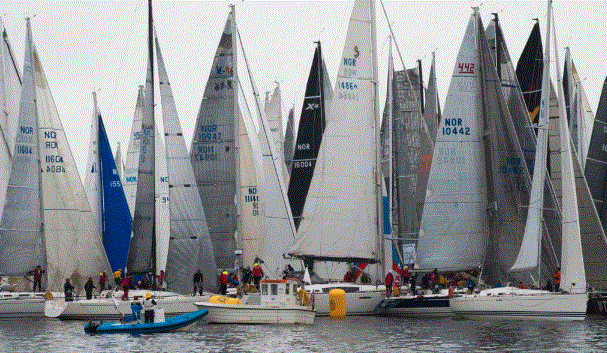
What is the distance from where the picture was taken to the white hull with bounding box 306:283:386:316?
3806cm

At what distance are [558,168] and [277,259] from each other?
1141 centimetres

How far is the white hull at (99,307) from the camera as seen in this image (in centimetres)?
3772

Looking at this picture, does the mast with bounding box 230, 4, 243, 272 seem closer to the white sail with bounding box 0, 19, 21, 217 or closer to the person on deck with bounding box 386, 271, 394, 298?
the person on deck with bounding box 386, 271, 394, 298

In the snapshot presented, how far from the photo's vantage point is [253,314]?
1366 inches

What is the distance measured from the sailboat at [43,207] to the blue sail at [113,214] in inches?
209

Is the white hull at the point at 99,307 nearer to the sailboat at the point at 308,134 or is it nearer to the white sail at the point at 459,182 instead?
the white sail at the point at 459,182

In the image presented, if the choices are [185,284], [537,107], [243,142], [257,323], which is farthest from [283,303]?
[537,107]

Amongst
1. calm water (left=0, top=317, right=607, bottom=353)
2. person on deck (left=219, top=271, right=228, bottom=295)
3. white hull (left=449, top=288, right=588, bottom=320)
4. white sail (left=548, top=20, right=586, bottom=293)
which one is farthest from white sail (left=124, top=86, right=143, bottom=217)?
white sail (left=548, top=20, right=586, bottom=293)

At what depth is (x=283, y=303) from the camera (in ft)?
115

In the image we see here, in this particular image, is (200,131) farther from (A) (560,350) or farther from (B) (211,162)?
(A) (560,350)

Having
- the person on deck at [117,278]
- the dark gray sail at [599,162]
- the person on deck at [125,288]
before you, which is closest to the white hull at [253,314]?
the person on deck at [125,288]

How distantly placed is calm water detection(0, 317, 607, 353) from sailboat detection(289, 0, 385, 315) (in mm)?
3372

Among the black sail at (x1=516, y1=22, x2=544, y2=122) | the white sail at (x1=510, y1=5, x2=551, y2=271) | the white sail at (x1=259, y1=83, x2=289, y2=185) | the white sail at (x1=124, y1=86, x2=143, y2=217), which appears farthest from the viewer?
the white sail at (x1=259, y1=83, x2=289, y2=185)

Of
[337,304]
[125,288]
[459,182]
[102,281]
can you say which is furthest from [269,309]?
[459,182]
